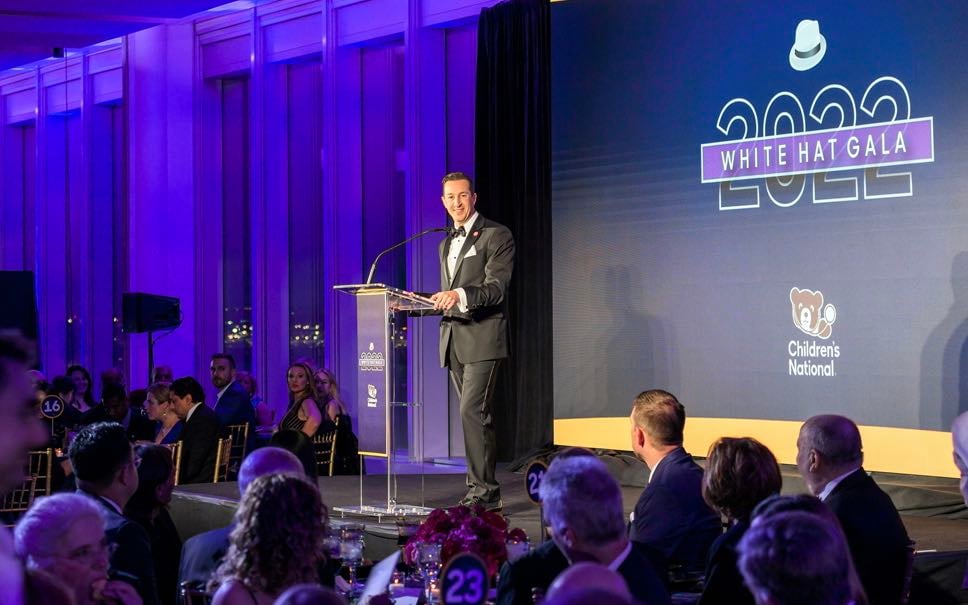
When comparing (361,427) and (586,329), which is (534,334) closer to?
(586,329)

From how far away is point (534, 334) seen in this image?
955cm

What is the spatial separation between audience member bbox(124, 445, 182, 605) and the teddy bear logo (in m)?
4.23

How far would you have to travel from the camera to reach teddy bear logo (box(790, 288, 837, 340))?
7.14 meters

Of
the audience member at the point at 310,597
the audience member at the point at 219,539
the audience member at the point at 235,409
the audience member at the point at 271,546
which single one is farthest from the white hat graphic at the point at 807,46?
the audience member at the point at 310,597

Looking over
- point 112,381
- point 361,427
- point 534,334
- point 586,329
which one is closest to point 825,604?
point 361,427

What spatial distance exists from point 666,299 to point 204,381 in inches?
235

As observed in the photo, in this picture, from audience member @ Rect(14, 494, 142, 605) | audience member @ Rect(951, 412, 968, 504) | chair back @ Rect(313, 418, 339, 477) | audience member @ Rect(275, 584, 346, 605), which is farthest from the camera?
chair back @ Rect(313, 418, 339, 477)

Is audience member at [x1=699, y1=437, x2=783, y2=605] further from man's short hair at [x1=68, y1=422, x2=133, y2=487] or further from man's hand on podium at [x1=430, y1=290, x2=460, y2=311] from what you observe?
man's hand on podium at [x1=430, y1=290, x2=460, y2=311]

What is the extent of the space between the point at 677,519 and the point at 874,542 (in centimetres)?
64

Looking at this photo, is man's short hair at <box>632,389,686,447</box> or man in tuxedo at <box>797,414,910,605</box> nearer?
man in tuxedo at <box>797,414,910,605</box>

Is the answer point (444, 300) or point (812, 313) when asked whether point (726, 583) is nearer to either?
point (444, 300)

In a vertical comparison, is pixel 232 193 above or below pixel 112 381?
above

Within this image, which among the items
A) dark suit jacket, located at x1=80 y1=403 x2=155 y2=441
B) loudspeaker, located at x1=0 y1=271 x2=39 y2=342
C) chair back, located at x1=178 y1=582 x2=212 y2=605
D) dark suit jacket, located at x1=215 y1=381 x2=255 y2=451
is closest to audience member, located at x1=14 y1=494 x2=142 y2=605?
chair back, located at x1=178 y1=582 x2=212 y2=605

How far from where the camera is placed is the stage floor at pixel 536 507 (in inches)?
209
